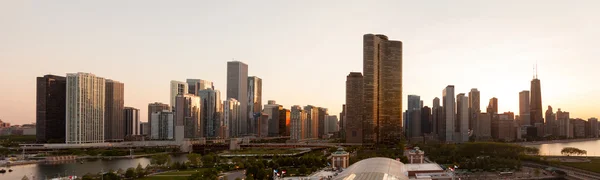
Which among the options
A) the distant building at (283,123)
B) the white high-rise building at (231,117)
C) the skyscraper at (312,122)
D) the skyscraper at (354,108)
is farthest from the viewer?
the distant building at (283,123)

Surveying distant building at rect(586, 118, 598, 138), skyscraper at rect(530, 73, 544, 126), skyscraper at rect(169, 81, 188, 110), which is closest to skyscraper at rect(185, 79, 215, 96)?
skyscraper at rect(169, 81, 188, 110)

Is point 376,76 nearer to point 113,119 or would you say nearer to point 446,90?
point 446,90

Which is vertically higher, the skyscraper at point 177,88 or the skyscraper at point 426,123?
the skyscraper at point 177,88

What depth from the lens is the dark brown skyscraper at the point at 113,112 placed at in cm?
14362

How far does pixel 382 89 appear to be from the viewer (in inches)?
4643

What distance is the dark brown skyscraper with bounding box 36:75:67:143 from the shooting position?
11831cm

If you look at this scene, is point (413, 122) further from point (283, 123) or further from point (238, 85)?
point (238, 85)

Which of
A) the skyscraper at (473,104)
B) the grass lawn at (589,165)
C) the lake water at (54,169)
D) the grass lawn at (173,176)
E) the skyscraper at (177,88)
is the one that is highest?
the skyscraper at (177,88)

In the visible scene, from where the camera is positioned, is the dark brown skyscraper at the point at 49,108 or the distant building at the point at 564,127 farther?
the distant building at the point at 564,127

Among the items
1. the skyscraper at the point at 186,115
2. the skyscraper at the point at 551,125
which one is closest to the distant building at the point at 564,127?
the skyscraper at the point at 551,125

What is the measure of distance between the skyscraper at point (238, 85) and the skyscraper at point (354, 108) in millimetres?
67149

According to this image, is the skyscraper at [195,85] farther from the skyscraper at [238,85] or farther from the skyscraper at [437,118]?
the skyscraper at [437,118]

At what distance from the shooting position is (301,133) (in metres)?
152

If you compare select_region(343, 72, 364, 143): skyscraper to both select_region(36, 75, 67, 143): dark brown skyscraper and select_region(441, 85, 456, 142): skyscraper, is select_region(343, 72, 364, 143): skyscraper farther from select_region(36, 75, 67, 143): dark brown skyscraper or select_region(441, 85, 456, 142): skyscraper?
select_region(36, 75, 67, 143): dark brown skyscraper
